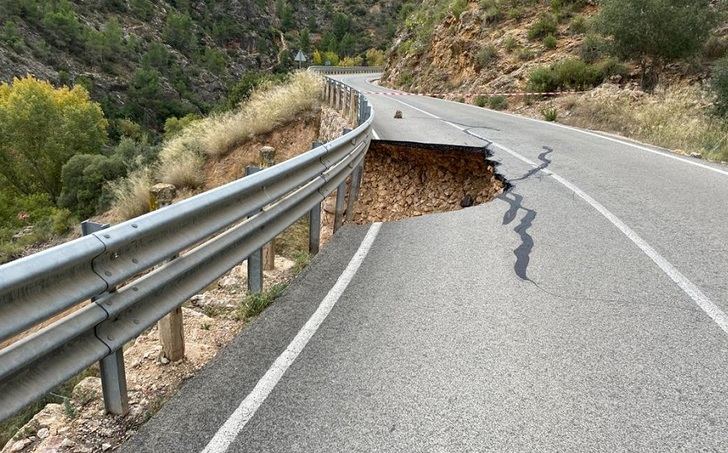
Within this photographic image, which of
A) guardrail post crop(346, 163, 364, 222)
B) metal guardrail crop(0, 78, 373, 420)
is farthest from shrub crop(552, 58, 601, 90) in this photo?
metal guardrail crop(0, 78, 373, 420)

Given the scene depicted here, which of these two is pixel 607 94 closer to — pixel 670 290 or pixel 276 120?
pixel 276 120

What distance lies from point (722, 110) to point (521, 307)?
12.7m

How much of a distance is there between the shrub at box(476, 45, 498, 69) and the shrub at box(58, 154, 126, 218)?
1933 cm

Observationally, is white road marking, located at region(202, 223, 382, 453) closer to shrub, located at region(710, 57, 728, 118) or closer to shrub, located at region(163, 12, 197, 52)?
shrub, located at region(710, 57, 728, 118)

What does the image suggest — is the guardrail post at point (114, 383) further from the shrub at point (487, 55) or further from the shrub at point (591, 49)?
the shrub at point (487, 55)

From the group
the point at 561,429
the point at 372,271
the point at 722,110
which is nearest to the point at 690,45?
the point at 722,110

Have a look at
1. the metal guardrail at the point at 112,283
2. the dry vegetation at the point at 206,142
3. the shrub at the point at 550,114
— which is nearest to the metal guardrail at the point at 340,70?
the dry vegetation at the point at 206,142

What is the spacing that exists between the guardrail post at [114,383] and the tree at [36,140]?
4318 centimetres

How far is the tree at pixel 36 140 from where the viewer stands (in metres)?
40.0

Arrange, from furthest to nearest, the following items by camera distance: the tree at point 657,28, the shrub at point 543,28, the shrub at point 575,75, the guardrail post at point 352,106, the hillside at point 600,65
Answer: the shrub at point 543,28, the shrub at point 575,75, the tree at point 657,28, the guardrail post at point 352,106, the hillside at point 600,65

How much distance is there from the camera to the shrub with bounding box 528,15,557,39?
2502cm

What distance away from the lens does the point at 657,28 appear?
17219 mm

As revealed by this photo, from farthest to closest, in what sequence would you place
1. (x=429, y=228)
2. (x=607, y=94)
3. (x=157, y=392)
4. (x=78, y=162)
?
1. (x=78, y=162)
2. (x=607, y=94)
3. (x=429, y=228)
4. (x=157, y=392)

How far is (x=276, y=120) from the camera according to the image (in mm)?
17062
